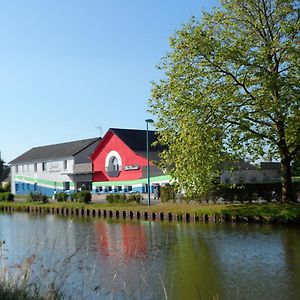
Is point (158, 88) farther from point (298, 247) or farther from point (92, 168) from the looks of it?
point (92, 168)

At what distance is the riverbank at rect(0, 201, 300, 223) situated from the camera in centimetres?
2828

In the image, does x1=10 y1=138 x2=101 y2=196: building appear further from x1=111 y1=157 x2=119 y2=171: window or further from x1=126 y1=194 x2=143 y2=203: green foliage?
x1=126 y1=194 x2=143 y2=203: green foliage

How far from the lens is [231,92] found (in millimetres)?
28219

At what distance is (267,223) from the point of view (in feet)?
92.4

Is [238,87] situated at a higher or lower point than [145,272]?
higher

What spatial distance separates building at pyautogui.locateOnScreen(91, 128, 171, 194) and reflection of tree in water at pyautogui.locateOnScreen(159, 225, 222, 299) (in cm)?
3043

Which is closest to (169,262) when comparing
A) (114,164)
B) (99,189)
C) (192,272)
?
(192,272)

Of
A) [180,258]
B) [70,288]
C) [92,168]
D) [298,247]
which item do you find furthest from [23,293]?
[92,168]

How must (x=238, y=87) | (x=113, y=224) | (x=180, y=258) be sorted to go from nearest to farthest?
(x=180, y=258), (x=238, y=87), (x=113, y=224)

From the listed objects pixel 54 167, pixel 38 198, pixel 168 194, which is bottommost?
pixel 38 198

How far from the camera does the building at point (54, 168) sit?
65.5 metres

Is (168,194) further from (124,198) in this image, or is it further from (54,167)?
(54,167)

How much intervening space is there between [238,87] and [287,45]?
3551 mm

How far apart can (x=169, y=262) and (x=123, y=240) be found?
7100 millimetres
